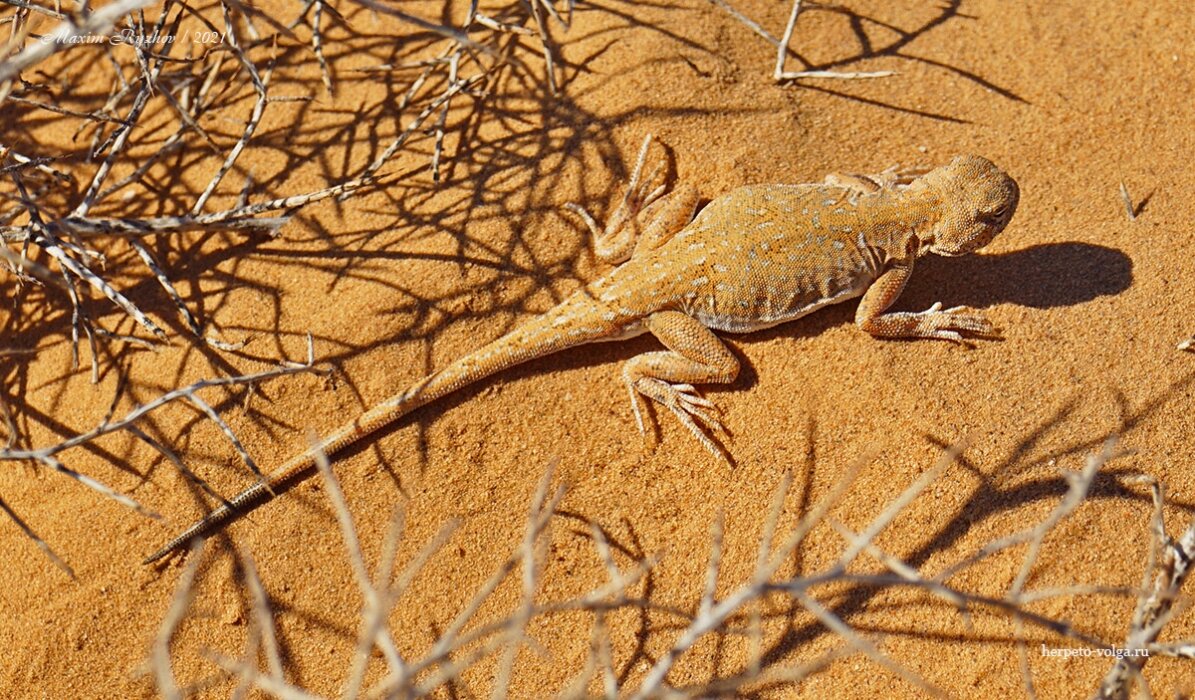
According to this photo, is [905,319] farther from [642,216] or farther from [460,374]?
[460,374]

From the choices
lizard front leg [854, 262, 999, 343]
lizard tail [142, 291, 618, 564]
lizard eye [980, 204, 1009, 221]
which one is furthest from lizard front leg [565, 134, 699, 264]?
lizard eye [980, 204, 1009, 221]

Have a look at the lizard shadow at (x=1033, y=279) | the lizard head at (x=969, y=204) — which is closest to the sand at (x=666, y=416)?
the lizard shadow at (x=1033, y=279)

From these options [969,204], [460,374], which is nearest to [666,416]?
[460,374]

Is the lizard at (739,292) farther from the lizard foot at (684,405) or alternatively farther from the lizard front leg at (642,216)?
the lizard front leg at (642,216)

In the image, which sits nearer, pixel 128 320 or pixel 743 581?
pixel 743 581

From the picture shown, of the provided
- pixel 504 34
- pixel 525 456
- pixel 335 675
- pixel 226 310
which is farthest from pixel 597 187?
pixel 335 675

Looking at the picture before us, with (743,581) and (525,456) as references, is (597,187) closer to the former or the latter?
(525,456)

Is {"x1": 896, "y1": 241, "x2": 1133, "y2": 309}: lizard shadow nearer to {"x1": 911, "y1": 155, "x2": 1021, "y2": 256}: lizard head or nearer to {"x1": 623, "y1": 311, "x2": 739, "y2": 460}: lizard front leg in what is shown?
{"x1": 911, "y1": 155, "x2": 1021, "y2": 256}: lizard head
